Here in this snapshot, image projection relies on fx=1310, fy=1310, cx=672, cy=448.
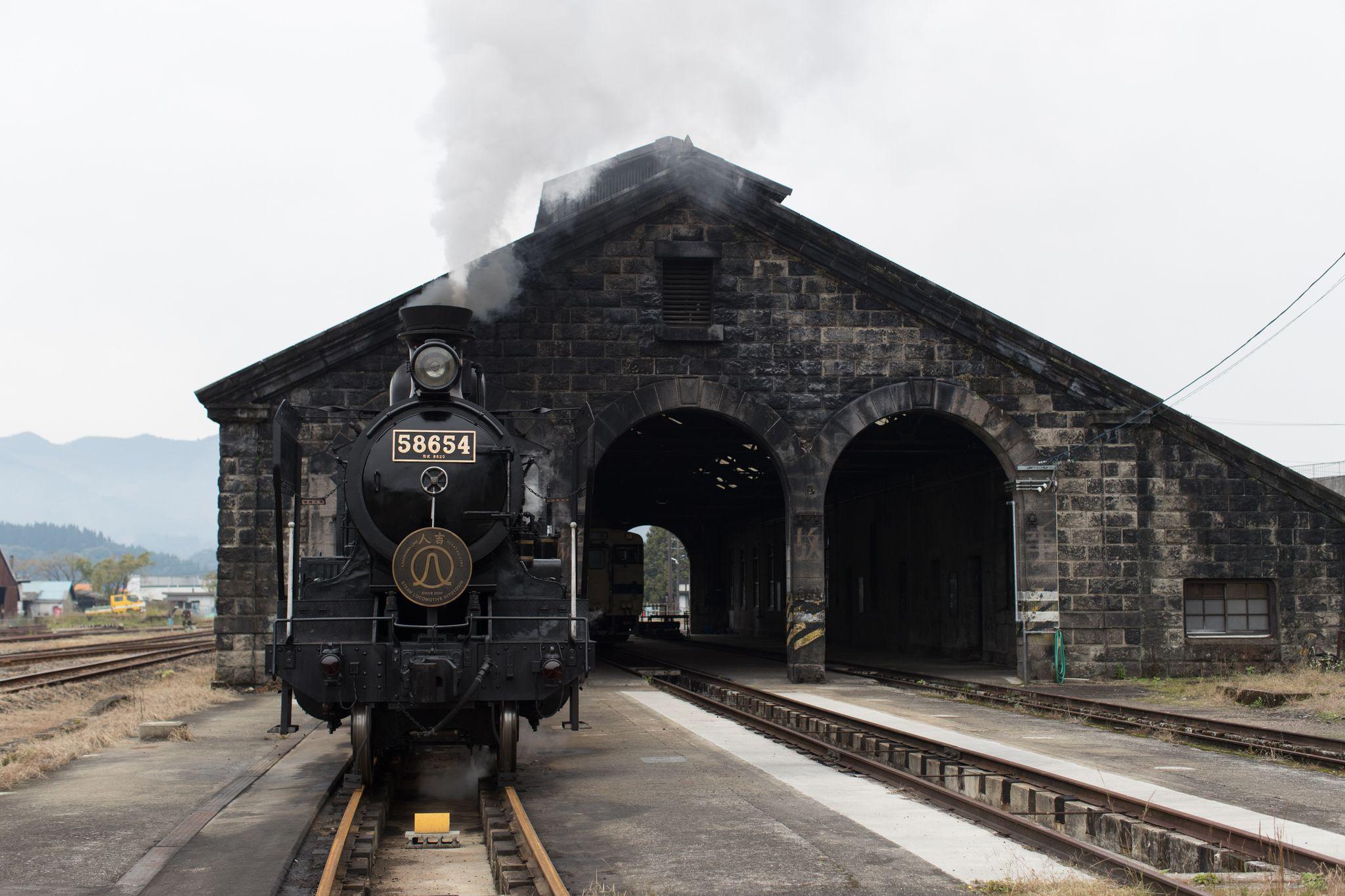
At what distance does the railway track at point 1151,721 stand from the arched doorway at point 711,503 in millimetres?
4585

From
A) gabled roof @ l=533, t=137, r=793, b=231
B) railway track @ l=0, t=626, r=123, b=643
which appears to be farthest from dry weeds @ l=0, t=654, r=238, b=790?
railway track @ l=0, t=626, r=123, b=643

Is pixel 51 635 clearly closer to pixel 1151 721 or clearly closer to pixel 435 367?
pixel 1151 721

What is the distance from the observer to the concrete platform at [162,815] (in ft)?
22.7

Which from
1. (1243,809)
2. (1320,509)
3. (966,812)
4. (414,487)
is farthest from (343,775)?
(1320,509)

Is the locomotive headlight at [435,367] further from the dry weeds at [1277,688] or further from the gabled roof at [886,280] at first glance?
the dry weeds at [1277,688]

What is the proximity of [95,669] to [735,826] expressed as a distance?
20.9 metres

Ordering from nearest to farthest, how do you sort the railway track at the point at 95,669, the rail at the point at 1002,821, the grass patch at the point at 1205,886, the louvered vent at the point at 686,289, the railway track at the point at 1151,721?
the grass patch at the point at 1205,886 → the rail at the point at 1002,821 → the railway track at the point at 1151,721 → the louvered vent at the point at 686,289 → the railway track at the point at 95,669

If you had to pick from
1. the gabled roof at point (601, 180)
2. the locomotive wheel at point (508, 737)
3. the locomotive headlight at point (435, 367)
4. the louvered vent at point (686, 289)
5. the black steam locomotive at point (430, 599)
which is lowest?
the locomotive wheel at point (508, 737)

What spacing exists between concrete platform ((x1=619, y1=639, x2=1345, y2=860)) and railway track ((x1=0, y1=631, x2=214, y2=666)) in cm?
2012

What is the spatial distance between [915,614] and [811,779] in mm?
21922

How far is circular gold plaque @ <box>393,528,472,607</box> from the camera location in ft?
31.0

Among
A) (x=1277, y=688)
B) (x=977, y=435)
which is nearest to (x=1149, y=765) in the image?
(x=1277, y=688)

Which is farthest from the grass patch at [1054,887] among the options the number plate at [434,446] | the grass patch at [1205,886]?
the number plate at [434,446]

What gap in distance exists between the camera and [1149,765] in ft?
37.0
